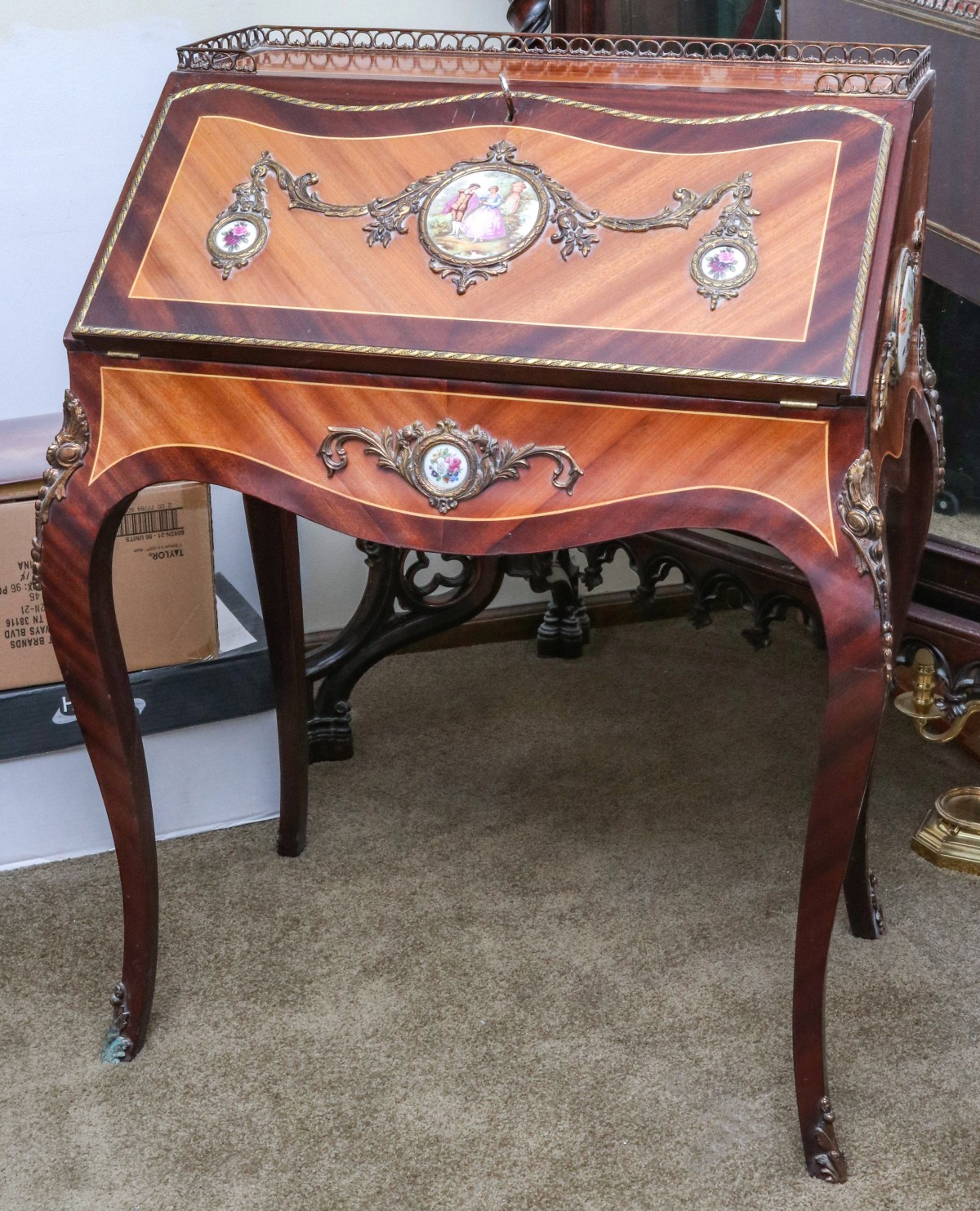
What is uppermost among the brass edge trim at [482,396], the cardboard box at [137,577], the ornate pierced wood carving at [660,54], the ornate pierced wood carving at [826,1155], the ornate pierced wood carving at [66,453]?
the ornate pierced wood carving at [660,54]

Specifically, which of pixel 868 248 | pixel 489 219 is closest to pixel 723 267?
pixel 868 248

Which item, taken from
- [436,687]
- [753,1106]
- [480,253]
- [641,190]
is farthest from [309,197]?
[436,687]

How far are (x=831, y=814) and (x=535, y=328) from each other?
19.2 inches

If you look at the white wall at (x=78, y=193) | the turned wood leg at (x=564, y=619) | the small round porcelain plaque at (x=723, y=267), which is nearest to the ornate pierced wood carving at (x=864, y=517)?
the small round porcelain plaque at (x=723, y=267)

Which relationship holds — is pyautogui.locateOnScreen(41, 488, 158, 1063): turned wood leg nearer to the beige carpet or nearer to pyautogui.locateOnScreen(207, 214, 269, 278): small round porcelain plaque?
the beige carpet

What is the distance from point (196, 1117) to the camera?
135 centimetres

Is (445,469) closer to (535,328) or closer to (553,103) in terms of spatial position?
(535,328)

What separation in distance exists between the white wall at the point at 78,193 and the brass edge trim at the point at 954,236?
3.09ft

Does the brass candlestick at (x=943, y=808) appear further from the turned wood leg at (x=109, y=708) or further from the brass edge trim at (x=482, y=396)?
the turned wood leg at (x=109, y=708)

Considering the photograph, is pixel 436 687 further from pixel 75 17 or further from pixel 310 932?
pixel 75 17

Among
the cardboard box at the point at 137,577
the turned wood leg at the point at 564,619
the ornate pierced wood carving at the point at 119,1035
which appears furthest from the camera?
the turned wood leg at the point at 564,619

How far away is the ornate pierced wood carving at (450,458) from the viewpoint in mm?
1108

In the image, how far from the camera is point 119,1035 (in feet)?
4.71

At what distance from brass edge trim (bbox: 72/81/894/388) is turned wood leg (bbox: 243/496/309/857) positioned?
44cm
